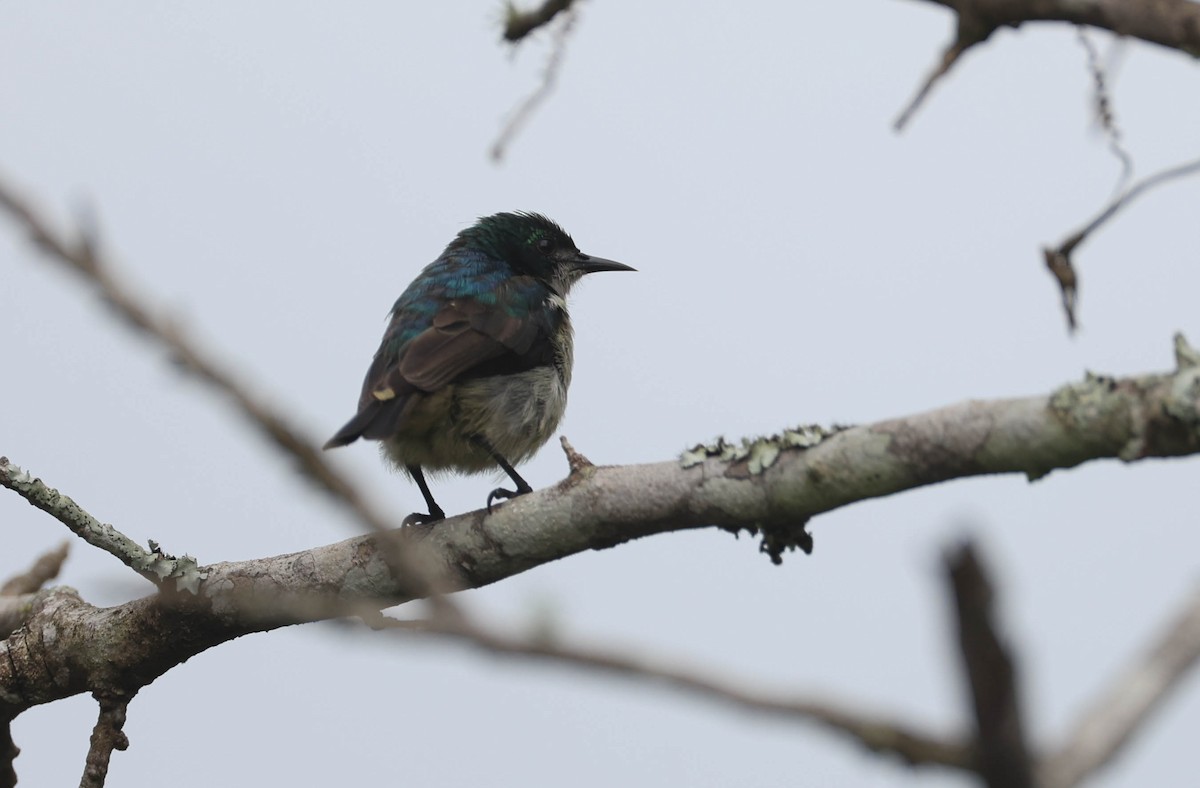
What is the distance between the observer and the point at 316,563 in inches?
163

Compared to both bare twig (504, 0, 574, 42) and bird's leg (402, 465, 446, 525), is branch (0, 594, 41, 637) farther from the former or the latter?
bare twig (504, 0, 574, 42)

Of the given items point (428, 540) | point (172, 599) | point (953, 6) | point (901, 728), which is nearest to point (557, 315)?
point (428, 540)

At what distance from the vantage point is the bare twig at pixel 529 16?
348 centimetres

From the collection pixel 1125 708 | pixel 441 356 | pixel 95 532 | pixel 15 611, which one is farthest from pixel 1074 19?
pixel 15 611

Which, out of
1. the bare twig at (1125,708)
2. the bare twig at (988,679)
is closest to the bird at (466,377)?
the bare twig at (1125,708)

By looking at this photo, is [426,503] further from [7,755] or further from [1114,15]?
[1114,15]

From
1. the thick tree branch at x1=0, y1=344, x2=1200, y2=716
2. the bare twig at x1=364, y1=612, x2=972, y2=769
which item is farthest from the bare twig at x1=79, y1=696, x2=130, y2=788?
the bare twig at x1=364, y1=612, x2=972, y2=769

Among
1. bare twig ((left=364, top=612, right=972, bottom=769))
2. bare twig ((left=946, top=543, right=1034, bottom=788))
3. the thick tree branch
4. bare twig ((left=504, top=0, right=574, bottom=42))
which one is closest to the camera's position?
bare twig ((left=946, top=543, right=1034, bottom=788))

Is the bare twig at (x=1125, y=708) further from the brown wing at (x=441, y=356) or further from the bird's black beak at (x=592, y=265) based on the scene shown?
the bird's black beak at (x=592, y=265)

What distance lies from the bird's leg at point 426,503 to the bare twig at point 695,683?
4.04 meters

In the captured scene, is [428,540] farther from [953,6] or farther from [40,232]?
[40,232]

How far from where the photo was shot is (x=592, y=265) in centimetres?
713

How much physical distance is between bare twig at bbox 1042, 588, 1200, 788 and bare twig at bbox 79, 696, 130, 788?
367 centimetres

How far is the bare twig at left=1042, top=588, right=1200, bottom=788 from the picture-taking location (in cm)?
106
